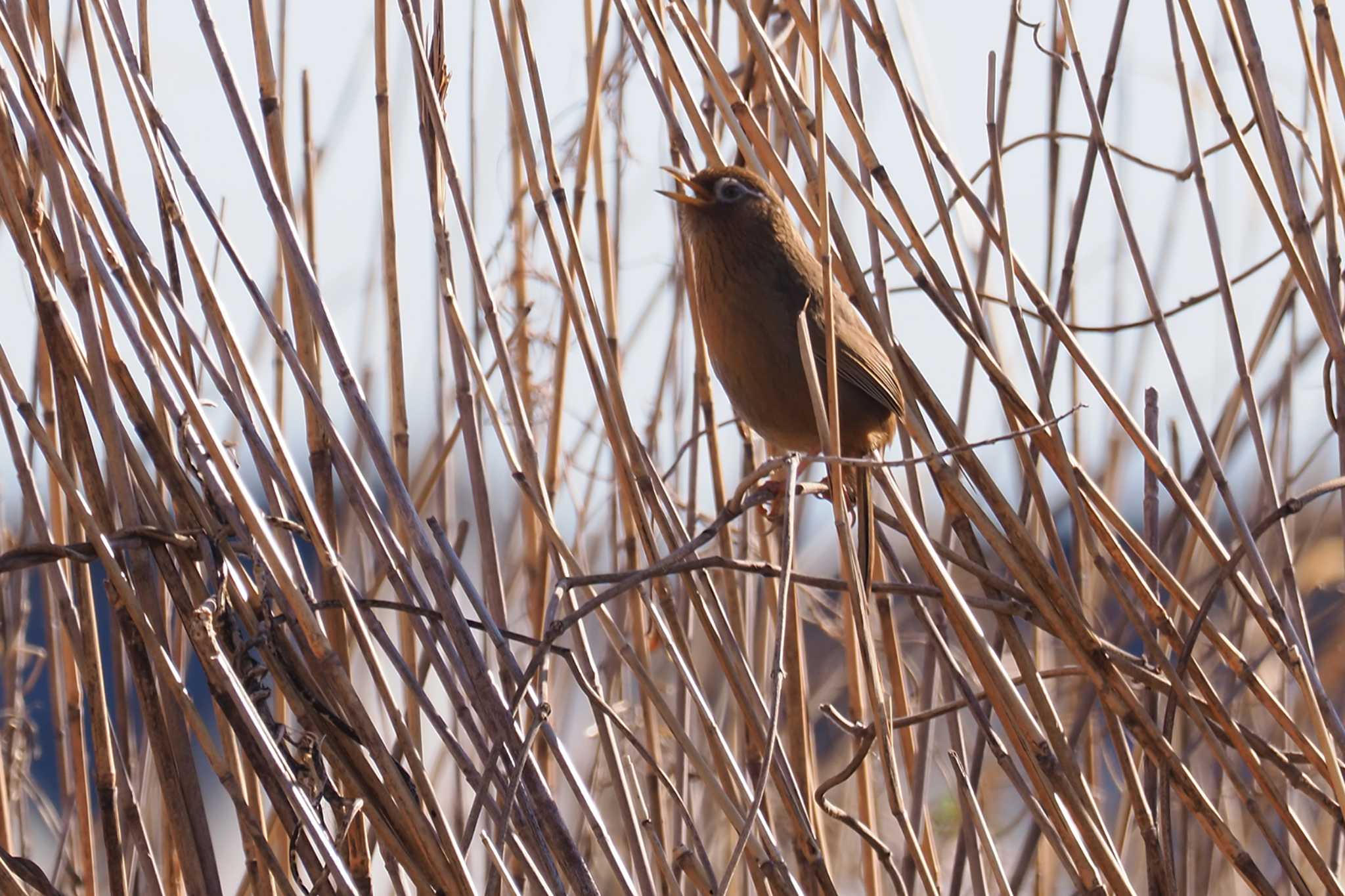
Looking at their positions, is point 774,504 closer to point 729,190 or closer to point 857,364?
point 857,364

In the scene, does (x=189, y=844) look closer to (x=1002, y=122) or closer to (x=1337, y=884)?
(x=1337, y=884)

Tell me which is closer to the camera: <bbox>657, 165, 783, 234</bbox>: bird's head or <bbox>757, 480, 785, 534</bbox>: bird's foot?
<bbox>757, 480, 785, 534</bbox>: bird's foot

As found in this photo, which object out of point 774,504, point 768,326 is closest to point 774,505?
point 774,504

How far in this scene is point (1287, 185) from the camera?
1778mm

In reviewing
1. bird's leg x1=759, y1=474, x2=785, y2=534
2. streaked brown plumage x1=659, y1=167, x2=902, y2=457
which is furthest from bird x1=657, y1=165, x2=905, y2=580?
bird's leg x1=759, y1=474, x2=785, y2=534

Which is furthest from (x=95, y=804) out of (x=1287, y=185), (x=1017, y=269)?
(x=1287, y=185)

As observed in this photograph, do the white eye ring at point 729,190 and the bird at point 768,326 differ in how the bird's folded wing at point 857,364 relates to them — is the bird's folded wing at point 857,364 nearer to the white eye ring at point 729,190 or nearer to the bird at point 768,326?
the bird at point 768,326

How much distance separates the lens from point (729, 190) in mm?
2457

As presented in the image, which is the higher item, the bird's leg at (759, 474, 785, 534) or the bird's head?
the bird's head

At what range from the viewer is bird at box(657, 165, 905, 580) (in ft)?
8.18

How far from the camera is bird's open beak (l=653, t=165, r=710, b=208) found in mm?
2199

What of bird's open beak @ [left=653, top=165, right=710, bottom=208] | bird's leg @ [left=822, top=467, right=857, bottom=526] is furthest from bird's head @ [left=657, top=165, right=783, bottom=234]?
bird's leg @ [left=822, top=467, right=857, bottom=526]

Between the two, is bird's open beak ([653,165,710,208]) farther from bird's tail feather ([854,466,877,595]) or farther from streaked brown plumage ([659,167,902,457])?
bird's tail feather ([854,466,877,595])

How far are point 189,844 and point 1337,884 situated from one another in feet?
4.29
